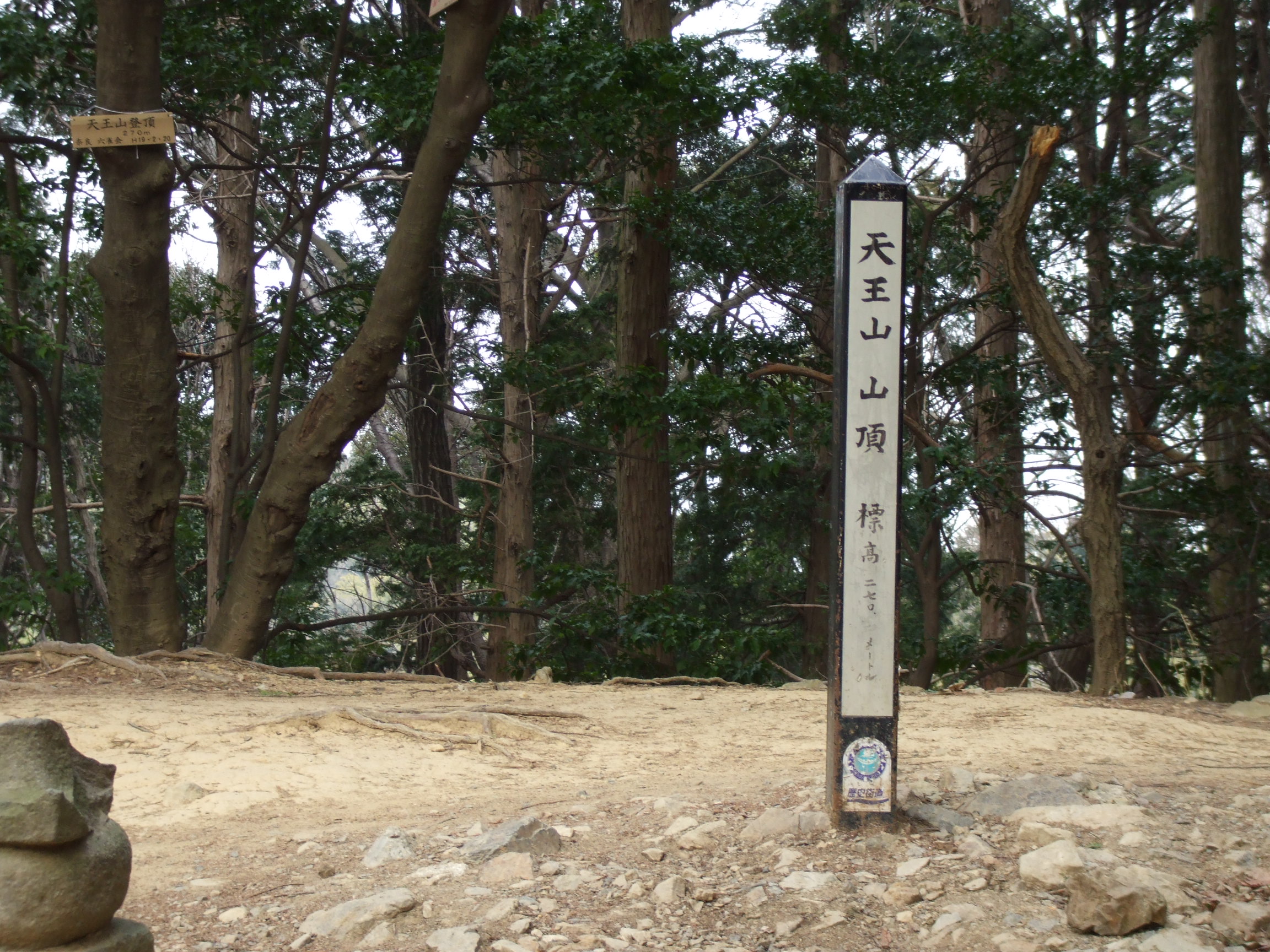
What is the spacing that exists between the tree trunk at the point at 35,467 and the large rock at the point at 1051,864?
285 inches

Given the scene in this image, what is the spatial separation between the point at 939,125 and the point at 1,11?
694 centimetres

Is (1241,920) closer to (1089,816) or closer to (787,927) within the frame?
Answer: (1089,816)

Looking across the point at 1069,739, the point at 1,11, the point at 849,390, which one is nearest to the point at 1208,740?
the point at 1069,739

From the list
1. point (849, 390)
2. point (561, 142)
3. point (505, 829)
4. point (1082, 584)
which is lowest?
point (505, 829)

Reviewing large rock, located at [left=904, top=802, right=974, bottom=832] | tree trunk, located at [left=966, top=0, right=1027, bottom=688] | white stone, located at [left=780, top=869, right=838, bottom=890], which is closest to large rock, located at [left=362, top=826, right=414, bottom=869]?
white stone, located at [left=780, top=869, right=838, bottom=890]

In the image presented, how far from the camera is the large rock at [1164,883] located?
284 cm

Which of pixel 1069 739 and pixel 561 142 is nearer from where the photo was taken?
pixel 1069 739

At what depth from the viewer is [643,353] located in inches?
415

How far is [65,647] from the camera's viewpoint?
6449mm

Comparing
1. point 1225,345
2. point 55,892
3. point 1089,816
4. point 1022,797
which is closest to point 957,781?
point 1022,797

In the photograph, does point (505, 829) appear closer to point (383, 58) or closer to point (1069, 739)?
point (1069, 739)

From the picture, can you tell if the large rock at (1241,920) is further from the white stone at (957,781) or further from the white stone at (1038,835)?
the white stone at (957,781)

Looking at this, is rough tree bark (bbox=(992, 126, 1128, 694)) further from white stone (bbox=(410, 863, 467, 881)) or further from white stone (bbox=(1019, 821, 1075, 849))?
white stone (bbox=(410, 863, 467, 881))

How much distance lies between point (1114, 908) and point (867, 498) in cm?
128
